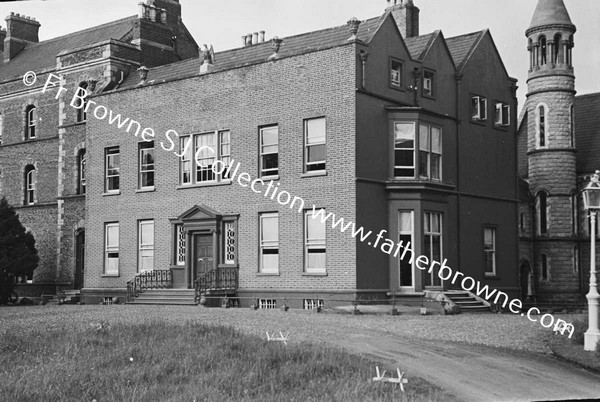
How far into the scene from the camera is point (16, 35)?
1529 inches

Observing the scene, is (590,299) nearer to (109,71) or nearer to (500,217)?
(500,217)

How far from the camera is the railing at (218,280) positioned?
1036 inches

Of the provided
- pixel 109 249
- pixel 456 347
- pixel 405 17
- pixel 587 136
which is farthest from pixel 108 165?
pixel 456 347

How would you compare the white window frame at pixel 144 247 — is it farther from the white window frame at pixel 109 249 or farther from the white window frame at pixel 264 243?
the white window frame at pixel 264 243

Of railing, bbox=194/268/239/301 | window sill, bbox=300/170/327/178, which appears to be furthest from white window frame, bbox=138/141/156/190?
window sill, bbox=300/170/327/178

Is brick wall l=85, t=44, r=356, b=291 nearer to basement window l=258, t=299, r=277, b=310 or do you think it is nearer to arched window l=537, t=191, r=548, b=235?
basement window l=258, t=299, r=277, b=310

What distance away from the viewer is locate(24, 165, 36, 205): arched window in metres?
36.4

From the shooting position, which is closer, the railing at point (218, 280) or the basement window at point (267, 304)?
the basement window at point (267, 304)

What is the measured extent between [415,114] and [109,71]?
42.1ft

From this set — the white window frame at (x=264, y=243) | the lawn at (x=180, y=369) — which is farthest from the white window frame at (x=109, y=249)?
the lawn at (x=180, y=369)

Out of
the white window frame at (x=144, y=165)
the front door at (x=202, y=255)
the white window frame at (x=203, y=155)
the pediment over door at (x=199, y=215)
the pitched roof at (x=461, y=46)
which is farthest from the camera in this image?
the white window frame at (x=144, y=165)

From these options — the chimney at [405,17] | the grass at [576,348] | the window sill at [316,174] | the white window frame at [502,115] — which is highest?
the chimney at [405,17]

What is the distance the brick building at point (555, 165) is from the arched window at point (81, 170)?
654 inches

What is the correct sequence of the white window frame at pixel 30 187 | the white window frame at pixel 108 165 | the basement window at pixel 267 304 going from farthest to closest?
the white window frame at pixel 30 187, the white window frame at pixel 108 165, the basement window at pixel 267 304
